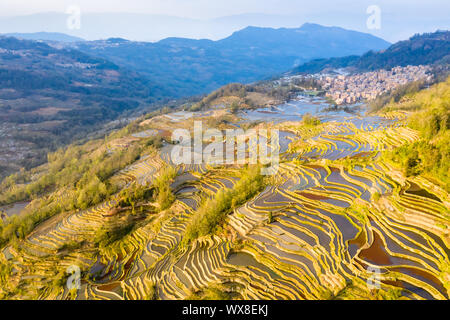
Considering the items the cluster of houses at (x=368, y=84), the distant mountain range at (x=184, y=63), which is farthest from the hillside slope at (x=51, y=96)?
the cluster of houses at (x=368, y=84)

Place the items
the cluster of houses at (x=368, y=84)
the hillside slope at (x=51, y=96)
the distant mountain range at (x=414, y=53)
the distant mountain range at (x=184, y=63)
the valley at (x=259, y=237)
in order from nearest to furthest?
the valley at (x=259, y=237), the hillside slope at (x=51, y=96), the cluster of houses at (x=368, y=84), the distant mountain range at (x=414, y=53), the distant mountain range at (x=184, y=63)

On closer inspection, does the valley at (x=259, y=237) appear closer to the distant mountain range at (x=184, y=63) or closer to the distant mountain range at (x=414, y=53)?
the distant mountain range at (x=414, y=53)

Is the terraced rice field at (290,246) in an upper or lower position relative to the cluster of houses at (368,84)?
lower

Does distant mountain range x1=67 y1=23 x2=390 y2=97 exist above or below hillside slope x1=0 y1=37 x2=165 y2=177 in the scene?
above

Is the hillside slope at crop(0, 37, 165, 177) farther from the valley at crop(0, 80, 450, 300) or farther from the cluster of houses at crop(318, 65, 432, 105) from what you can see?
the cluster of houses at crop(318, 65, 432, 105)

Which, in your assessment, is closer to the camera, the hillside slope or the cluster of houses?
the hillside slope

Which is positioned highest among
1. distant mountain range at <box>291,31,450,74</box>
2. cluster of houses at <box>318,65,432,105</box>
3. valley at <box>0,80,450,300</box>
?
distant mountain range at <box>291,31,450,74</box>

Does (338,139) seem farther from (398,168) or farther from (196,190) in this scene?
(196,190)

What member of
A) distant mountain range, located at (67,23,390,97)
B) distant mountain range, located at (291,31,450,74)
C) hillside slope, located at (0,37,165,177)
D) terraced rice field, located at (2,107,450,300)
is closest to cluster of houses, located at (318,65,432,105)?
distant mountain range, located at (291,31,450,74)

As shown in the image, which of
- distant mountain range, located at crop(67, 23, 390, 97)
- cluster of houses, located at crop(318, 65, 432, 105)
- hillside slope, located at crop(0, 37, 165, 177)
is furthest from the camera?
distant mountain range, located at crop(67, 23, 390, 97)
